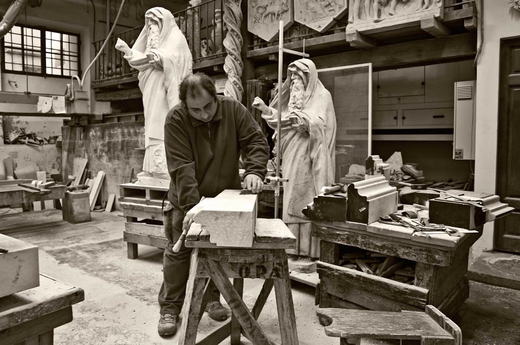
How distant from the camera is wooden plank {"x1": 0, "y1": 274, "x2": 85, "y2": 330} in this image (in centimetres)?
134

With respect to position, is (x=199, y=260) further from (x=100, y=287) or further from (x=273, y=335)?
(x=100, y=287)

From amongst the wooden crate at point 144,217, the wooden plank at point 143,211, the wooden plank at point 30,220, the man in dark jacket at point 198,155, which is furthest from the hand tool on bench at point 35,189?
the man in dark jacket at point 198,155

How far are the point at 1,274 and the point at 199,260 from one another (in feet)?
2.72

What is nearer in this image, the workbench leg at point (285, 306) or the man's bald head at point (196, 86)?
the workbench leg at point (285, 306)

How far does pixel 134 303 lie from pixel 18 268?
7.27 feet

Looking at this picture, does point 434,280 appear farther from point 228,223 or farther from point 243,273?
point 228,223

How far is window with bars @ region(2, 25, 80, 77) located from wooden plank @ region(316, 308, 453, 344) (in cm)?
1097

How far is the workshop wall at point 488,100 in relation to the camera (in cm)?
443

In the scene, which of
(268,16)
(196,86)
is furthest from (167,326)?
(268,16)

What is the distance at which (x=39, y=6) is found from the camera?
33.3 feet

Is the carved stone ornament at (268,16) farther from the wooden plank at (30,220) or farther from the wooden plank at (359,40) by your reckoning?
the wooden plank at (30,220)

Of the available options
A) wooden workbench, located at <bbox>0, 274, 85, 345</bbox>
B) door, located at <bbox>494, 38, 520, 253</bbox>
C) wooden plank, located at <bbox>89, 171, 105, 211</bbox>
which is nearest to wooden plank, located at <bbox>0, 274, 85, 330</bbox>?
wooden workbench, located at <bbox>0, 274, 85, 345</bbox>

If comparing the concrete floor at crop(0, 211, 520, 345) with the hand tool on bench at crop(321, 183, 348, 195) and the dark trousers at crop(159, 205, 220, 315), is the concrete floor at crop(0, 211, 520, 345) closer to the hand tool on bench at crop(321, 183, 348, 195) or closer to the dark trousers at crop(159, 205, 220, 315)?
the dark trousers at crop(159, 205, 220, 315)

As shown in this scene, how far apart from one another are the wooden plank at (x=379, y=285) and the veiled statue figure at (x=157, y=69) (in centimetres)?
256
